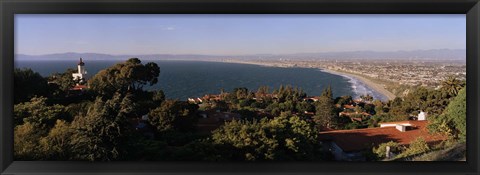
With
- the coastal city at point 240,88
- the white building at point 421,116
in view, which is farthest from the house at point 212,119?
the white building at point 421,116

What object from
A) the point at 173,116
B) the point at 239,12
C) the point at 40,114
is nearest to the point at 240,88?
the point at 173,116

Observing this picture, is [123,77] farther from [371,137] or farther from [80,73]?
[371,137]

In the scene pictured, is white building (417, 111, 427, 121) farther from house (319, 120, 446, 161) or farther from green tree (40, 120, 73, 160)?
green tree (40, 120, 73, 160)

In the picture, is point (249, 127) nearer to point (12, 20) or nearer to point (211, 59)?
point (211, 59)

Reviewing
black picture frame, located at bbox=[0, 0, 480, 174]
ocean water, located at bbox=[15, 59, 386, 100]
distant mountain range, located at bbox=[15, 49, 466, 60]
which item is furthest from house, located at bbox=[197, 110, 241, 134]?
black picture frame, located at bbox=[0, 0, 480, 174]

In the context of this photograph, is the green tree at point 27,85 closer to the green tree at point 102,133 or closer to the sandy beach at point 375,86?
the green tree at point 102,133

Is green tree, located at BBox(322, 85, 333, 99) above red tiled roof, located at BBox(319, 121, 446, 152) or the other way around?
above
